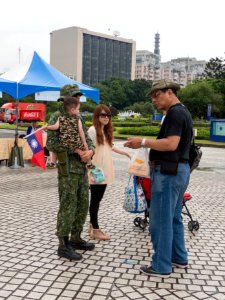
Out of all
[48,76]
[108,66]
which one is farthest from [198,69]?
[48,76]

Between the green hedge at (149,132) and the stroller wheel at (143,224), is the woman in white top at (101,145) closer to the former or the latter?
the stroller wheel at (143,224)

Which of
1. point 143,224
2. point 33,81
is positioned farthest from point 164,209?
point 33,81

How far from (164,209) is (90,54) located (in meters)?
143

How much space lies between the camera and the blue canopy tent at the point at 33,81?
10.1 metres

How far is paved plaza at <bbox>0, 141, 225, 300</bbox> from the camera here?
3.51 meters

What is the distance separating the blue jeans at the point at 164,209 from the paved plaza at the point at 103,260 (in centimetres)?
21

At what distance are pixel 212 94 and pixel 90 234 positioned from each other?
1690 inches

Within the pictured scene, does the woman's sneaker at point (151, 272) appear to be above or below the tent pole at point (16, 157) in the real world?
below

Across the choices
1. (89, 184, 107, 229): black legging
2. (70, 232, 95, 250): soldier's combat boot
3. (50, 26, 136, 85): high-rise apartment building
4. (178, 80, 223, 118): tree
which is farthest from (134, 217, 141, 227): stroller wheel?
(50, 26, 136, 85): high-rise apartment building

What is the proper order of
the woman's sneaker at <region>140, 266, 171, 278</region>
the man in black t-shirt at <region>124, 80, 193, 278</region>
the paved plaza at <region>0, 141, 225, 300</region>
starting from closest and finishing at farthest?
1. the paved plaza at <region>0, 141, 225, 300</region>
2. the man in black t-shirt at <region>124, 80, 193, 278</region>
3. the woman's sneaker at <region>140, 266, 171, 278</region>

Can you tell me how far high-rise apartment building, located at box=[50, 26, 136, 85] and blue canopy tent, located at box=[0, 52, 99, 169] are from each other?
126 meters

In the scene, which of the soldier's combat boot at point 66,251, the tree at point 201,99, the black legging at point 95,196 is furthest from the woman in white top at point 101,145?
the tree at point 201,99

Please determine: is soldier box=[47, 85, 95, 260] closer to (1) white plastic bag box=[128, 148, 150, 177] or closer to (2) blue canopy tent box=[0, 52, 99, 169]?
(1) white plastic bag box=[128, 148, 150, 177]

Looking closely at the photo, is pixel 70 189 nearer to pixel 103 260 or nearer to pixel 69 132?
pixel 69 132
